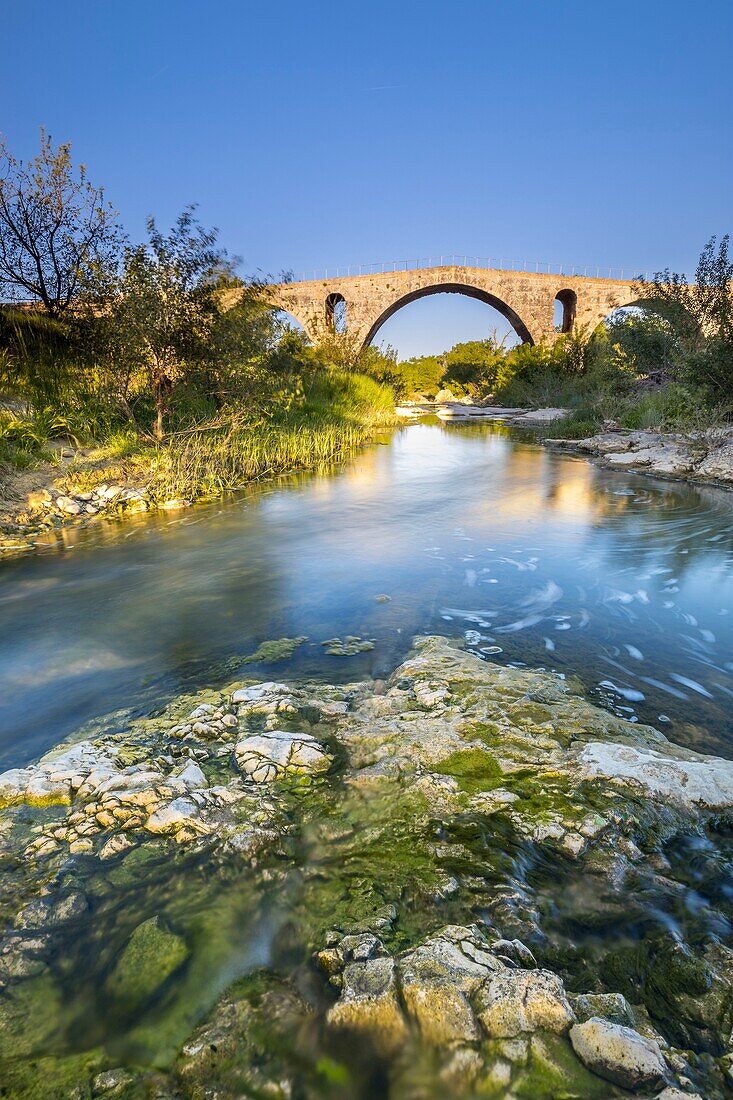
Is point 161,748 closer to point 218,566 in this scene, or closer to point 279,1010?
point 279,1010

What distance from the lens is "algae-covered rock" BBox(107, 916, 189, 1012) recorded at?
4.61 feet

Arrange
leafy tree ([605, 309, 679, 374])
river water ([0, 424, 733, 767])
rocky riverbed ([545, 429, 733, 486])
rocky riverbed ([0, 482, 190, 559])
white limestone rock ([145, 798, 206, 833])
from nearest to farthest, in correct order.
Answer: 1. white limestone rock ([145, 798, 206, 833])
2. river water ([0, 424, 733, 767])
3. rocky riverbed ([0, 482, 190, 559])
4. rocky riverbed ([545, 429, 733, 486])
5. leafy tree ([605, 309, 679, 374])

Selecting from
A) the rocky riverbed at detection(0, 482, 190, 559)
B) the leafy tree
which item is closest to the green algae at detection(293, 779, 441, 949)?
the rocky riverbed at detection(0, 482, 190, 559)

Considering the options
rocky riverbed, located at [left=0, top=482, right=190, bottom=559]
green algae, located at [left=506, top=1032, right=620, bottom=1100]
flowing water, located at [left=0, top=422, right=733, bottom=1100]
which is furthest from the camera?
rocky riverbed, located at [left=0, top=482, right=190, bottom=559]

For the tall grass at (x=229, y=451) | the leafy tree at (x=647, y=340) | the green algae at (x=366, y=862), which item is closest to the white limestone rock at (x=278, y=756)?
the green algae at (x=366, y=862)

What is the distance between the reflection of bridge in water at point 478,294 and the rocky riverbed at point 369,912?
4720 centimetres

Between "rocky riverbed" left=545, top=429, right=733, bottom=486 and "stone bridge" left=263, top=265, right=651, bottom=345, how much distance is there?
35948mm

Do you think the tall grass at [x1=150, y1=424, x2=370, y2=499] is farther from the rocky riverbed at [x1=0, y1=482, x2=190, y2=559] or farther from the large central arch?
the large central arch

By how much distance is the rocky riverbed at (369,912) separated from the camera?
4.01 ft

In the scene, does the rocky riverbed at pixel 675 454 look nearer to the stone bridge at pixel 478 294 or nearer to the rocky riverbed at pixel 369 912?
the rocky riverbed at pixel 369 912

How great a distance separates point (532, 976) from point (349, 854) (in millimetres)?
699

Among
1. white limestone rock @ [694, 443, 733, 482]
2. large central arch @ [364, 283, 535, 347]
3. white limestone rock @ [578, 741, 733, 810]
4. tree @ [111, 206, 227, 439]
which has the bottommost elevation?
white limestone rock @ [578, 741, 733, 810]

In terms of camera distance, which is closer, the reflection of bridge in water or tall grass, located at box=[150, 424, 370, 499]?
tall grass, located at box=[150, 424, 370, 499]

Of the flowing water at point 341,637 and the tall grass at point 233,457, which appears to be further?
the tall grass at point 233,457
